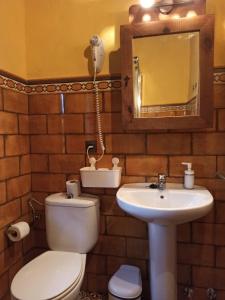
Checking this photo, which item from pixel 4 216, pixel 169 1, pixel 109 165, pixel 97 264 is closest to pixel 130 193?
pixel 109 165

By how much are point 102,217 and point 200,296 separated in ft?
2.66

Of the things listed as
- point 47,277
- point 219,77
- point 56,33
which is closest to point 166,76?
point 219,77

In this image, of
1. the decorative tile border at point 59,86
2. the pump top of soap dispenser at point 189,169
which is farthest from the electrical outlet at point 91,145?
the pump top of soap dispenser at point 189,169

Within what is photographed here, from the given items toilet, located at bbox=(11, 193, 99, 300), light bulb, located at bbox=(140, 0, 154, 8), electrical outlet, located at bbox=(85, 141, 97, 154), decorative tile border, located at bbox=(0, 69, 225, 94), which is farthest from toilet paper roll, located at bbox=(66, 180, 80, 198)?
light bulb, located at bbox=(140, 0, 154, 8)

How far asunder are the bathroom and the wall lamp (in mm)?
125

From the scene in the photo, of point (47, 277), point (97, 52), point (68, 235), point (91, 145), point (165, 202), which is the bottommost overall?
point (47, 277)

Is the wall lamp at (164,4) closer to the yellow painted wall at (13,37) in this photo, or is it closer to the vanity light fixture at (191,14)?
the vanity light fixture at (191,14)

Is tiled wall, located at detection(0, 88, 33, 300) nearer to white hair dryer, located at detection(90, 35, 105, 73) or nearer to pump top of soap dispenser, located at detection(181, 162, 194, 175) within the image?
white hair dryer, located at detection(90, 35, 105, 73)

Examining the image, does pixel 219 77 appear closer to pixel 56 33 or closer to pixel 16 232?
pixel 56 33

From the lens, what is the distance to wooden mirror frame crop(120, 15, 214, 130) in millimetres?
1376

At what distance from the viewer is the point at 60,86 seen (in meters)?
1.67

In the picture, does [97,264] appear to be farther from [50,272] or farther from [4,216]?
[4,216]

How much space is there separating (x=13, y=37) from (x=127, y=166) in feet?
3.71

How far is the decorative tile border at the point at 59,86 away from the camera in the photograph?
1581mm
